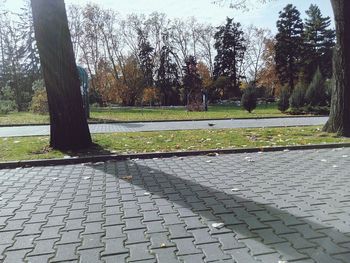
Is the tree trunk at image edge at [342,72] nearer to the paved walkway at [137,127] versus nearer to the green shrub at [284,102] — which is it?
the paved walkway at [137,127]

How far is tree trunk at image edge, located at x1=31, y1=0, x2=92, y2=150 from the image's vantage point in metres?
8.84

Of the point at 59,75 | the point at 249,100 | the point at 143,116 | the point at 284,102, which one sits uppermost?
the point at 59,75

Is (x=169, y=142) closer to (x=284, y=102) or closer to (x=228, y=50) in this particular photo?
(x=284, y=102)

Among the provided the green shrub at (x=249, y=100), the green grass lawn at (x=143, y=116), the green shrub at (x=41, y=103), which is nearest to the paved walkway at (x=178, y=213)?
the green grass lawn at (x=143, y=116)

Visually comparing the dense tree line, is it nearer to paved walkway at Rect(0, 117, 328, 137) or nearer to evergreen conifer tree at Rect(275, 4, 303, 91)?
evergreen conifer tree at Rect(275, 4, 303, 91)

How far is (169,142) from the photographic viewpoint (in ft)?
34.3

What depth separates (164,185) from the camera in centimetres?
597

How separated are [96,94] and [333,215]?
44.7m

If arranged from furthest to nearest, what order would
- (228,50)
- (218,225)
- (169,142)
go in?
(228,50) < (169,142) < (218,225)

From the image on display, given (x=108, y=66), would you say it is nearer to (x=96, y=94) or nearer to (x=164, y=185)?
(x=96, y=94)

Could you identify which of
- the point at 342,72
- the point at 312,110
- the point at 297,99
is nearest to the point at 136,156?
the point at 342,72

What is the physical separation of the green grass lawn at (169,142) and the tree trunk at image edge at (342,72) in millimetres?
501

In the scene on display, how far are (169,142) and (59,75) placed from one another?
3.42 meters

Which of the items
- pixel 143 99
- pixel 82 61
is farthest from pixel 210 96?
pixel 82 61
